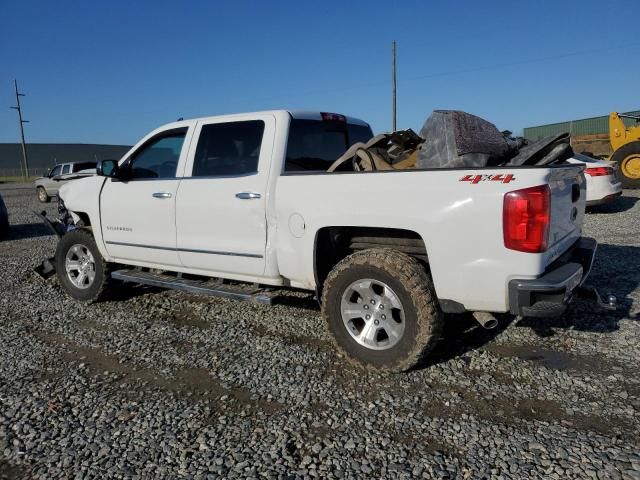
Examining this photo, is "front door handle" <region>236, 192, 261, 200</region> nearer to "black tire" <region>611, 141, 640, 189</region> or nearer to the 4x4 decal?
the 4x4 decal

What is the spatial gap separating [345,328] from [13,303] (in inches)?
174

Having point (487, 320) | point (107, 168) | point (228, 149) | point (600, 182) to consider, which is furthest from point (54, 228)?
point (600, 182)

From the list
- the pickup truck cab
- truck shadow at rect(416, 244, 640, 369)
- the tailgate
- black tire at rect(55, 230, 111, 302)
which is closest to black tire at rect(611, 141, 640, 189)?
truck shadow at rect(416, 244, 640, 369)

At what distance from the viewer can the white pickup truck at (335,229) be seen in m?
3.19

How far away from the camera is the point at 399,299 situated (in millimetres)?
3580

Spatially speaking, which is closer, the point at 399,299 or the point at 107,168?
the point at 399,299

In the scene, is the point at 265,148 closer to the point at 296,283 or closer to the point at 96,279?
the point at 296,283

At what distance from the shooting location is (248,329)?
4.79 meters

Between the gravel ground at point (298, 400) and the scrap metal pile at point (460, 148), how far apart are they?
61.2 inches

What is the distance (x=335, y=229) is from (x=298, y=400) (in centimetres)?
136

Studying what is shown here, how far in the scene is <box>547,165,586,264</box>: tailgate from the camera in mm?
3318

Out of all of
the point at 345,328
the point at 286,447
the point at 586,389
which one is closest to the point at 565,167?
the point at 586,389

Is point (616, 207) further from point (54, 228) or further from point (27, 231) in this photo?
point (27, 231)

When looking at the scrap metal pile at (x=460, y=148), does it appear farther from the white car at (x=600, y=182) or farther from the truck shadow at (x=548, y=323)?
the white car at (x=600, y=182)
